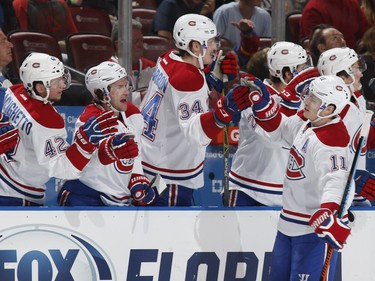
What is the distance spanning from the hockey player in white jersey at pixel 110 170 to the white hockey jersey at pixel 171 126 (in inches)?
5.6

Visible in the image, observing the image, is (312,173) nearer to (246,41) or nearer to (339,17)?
(246,41)

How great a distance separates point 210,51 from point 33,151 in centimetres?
108

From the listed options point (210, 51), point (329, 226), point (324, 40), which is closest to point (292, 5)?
point (324, 40)

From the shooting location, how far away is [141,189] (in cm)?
625

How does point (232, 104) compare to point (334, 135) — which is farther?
point (232, 104)

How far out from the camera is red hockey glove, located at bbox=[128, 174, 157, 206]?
20.5 feet

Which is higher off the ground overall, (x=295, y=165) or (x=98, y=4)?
(x=295, y=165)

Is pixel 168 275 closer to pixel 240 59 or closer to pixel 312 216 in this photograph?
pixel 312 216

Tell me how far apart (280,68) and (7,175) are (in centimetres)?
158

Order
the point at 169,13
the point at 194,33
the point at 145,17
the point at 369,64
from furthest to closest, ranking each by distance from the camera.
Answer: the point at 145,17 < the point at 169,13 < the point at 369,64 < the point at 194,33

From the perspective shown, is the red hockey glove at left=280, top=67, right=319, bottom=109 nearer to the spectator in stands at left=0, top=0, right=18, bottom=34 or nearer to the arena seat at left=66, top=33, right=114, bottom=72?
the arena seat at left=66, top=33, right=114, bottom=72

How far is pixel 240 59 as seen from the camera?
26.6ft

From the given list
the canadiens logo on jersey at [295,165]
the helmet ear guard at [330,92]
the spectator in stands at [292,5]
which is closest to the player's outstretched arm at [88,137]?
the canadiens logo on jersey at [295,165]

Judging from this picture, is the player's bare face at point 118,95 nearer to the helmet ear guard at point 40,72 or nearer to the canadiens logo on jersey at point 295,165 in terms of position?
the helmet ear guard at point 40,72
